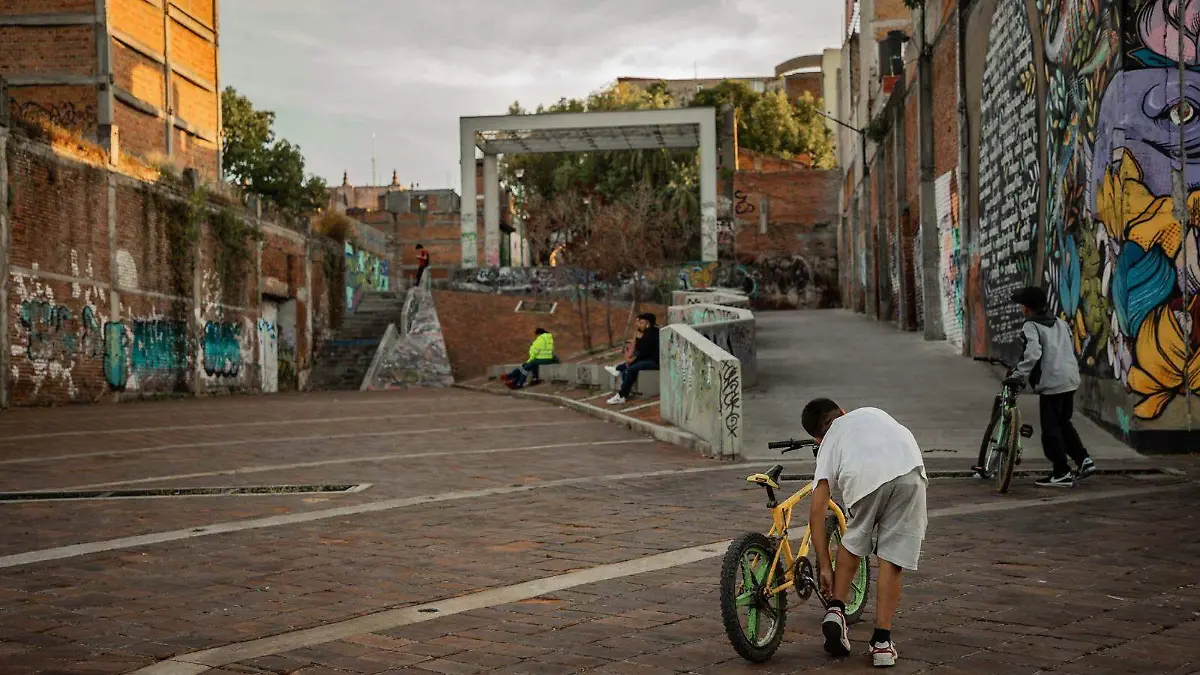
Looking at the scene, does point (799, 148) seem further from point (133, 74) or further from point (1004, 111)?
point (1004, 111)

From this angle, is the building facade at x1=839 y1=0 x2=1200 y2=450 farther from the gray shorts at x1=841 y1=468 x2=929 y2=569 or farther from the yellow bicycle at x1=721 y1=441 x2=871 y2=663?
the gray shorts at x1=841 y1=468 x2=929 y2=569

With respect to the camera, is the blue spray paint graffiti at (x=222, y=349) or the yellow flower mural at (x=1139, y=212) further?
the blue spray paint graffiti at (x=222, y=349)

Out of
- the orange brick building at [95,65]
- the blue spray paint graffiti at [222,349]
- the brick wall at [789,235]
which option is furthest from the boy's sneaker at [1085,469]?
the brick wall at [789,235]

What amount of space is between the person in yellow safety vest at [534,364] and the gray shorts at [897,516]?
72.5 ft

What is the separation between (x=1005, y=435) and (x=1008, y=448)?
112mm

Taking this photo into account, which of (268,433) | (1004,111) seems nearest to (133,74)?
(268,433)

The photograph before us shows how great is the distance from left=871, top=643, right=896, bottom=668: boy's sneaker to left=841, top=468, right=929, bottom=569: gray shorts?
0.34 metres

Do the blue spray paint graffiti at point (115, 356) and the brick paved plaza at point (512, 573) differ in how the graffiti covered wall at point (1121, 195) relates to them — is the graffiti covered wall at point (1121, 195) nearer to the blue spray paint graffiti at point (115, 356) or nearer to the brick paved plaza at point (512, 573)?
the brick paved plaza at point (512, 573)

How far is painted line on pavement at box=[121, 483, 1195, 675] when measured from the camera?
5.33 meters

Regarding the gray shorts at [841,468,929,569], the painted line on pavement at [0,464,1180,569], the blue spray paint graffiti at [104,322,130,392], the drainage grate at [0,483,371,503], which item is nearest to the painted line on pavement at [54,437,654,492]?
the drainage grate at [0,483,371,503]

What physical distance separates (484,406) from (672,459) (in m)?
9.38

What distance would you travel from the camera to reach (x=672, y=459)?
43.0 ft

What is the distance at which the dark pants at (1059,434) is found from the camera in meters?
10.5

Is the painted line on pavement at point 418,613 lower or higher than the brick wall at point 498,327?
lower
